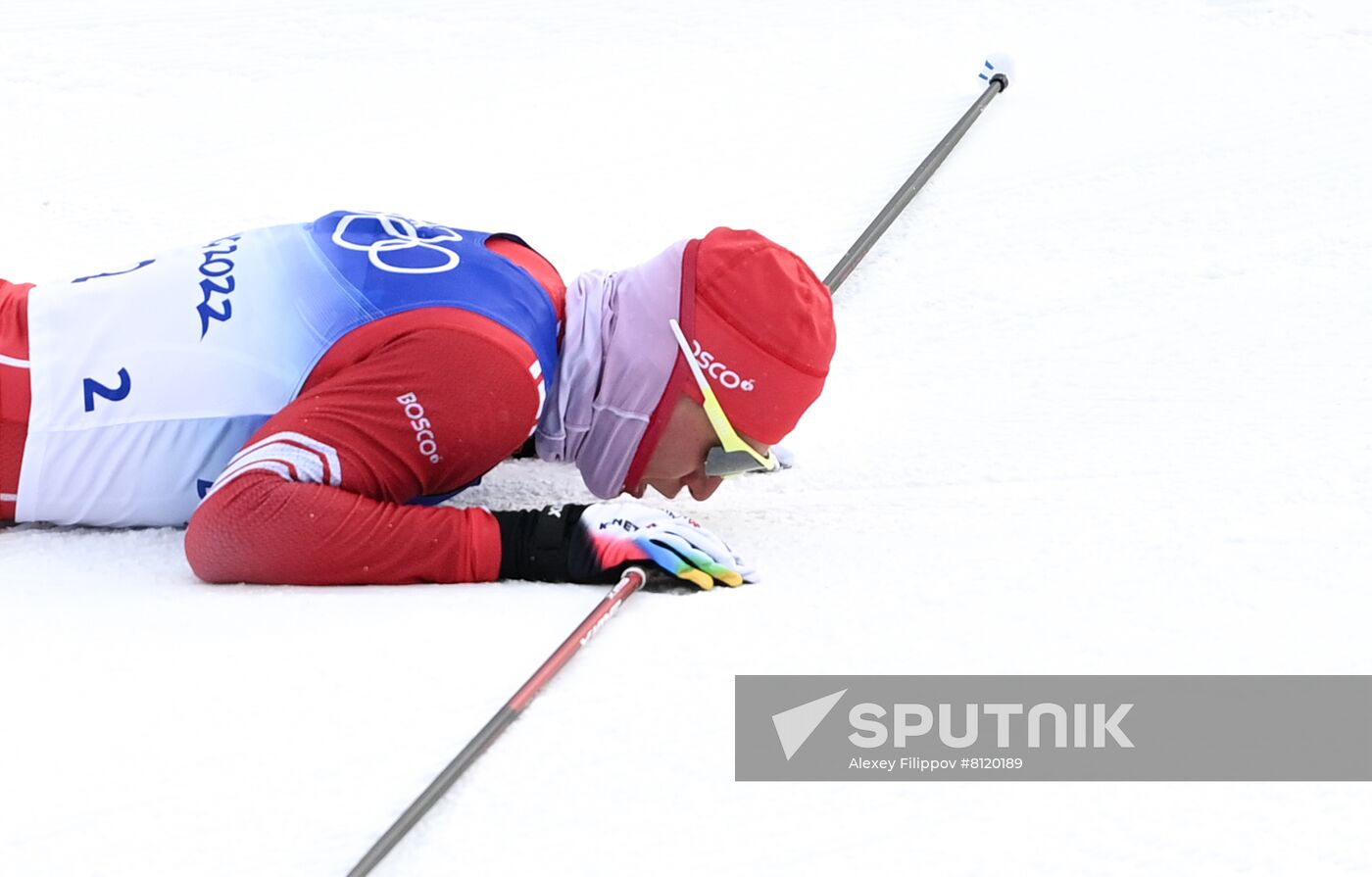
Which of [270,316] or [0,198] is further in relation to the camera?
[0,198]

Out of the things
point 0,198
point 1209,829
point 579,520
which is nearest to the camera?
point 1209,829

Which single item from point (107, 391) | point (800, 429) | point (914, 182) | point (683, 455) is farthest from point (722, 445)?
point (914, 182)

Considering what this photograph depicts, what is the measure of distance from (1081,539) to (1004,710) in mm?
465

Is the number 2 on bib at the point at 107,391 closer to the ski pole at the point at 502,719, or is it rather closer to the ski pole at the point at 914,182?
the ski pole at the point at 502,719

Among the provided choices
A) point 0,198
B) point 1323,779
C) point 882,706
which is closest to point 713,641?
point 882,706

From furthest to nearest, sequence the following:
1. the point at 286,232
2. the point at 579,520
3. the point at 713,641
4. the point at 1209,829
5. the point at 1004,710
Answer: the point at 286,232 < the point at 579,520 < the point at 713,641 < the point at 1004,710 < the point at 1209,829

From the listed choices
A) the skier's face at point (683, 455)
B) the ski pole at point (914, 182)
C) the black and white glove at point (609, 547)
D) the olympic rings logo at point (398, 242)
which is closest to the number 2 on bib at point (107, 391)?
the olympic rings logo at point (398, 242)

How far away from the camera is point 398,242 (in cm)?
185

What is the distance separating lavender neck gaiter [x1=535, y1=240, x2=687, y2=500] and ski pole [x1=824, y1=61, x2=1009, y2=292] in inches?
29.0

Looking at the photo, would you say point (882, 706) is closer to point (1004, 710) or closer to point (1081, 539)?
point (1004, 710)

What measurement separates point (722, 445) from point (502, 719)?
23.7 inches

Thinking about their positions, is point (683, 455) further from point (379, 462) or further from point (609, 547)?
point (379, 462)

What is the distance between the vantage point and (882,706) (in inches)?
54.2

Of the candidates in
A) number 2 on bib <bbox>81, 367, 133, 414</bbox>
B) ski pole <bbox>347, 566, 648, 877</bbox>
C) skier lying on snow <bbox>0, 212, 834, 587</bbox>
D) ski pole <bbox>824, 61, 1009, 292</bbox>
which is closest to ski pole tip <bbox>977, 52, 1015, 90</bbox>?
ski pole <bbox>824, 61, 1009, 292</bbox>
